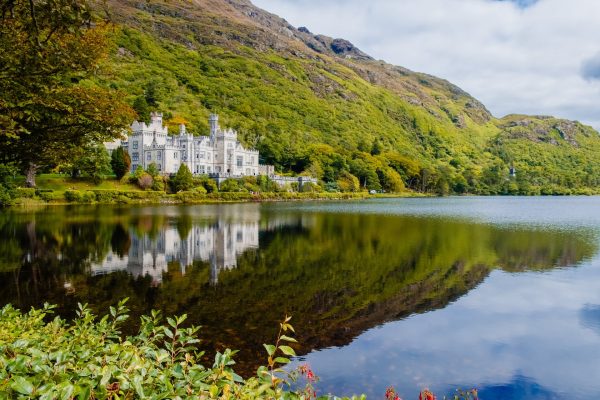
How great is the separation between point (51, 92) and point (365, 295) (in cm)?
1190

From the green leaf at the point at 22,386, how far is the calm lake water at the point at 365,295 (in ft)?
24.6

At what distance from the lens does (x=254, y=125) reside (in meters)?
149

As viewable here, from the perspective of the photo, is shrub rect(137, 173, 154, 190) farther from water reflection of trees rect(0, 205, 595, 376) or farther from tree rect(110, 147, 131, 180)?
water reflection of trees rect(0, 205, 595, 376)

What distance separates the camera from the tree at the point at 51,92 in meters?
9.06

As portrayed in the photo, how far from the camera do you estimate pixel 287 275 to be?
1927cm

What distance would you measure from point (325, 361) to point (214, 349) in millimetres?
2668

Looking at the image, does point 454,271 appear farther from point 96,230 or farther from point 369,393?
point 96,230

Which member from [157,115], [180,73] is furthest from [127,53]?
[157,115]

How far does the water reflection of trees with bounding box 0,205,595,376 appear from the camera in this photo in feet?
44.4

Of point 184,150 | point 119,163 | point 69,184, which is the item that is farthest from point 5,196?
point 184,150

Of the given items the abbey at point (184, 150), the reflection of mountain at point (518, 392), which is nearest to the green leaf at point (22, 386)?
the reflection of mountain at point (518, 392)

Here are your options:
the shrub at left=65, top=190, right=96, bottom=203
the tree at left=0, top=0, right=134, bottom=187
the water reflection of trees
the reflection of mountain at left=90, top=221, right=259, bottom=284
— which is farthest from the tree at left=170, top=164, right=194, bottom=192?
the tree at left=0, top=0, right=134, bottom=187

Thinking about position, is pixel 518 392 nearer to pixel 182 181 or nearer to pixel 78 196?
pixel 78 196

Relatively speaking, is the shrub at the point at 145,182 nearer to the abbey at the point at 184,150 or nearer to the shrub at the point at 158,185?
the shrub at the point at 158,185
